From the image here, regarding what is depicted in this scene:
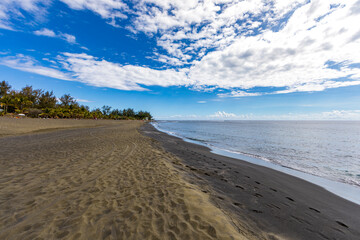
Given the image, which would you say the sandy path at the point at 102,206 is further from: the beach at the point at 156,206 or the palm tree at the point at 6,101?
the palm tree at the point at 6,101

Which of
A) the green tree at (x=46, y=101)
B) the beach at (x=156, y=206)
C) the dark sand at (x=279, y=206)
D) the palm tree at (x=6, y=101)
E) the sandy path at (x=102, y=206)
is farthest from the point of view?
the green tree at (x=46, y=101)

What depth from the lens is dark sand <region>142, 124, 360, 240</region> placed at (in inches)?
153

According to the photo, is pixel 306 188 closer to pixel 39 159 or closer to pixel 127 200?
pixel 127 200

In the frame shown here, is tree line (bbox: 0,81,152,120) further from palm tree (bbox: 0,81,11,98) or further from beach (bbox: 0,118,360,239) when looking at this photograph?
beach (bbox: 0,118,360,239)

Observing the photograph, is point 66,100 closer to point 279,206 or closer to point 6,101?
point 6,101

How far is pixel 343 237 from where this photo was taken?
3.84 meters

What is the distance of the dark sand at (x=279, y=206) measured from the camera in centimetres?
388

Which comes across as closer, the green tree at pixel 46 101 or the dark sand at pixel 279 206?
the dark sand at pixel 279 206

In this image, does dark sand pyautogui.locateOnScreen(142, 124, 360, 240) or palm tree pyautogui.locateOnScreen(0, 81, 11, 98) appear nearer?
dark sand pyautogui.locateOnScreen(142, 124, 360, 240)

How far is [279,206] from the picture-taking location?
504 centimetres

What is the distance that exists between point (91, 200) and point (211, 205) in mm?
3839

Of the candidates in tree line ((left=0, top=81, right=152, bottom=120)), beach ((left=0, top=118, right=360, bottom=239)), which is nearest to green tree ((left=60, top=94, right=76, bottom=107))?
tree line ((left=0, top=81, right=152, bottom=120))

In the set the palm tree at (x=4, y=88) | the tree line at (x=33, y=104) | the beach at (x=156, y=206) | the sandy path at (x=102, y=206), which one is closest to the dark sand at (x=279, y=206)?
the beach at (x=156, y=206)

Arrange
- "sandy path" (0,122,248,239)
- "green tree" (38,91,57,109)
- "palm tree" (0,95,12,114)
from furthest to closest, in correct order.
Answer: "green tree" (38,91,57,109), "palm tree" (0,95,12,114), "sandy path" (0,122,248,239)
